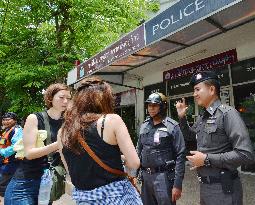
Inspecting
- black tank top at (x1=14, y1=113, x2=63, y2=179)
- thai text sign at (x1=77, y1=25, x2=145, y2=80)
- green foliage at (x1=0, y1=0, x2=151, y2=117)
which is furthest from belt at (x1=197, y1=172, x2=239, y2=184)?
green foliage at (x1=0, y1=0, x2=151, y2=117)

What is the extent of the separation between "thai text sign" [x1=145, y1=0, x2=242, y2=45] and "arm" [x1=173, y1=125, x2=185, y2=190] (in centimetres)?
212

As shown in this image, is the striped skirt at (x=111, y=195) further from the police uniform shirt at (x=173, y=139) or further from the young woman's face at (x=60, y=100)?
the police uniform shirt at (x=173, y=139)

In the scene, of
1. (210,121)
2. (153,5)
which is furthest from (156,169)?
(153,5)

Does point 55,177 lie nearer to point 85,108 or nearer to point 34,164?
point 34,164

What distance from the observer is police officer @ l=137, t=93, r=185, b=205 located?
12.1 ft

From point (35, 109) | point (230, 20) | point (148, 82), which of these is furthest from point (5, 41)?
point (230, 20)

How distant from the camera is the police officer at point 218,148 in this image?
8.47 ft

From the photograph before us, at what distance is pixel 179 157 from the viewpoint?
371 centimetres

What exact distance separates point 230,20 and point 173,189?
4.09 metres

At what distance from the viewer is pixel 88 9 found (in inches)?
450

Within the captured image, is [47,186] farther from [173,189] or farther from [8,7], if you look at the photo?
[8,7]

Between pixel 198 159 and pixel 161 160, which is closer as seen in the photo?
pixel 198 159

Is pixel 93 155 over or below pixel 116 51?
below

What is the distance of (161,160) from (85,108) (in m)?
1.92
